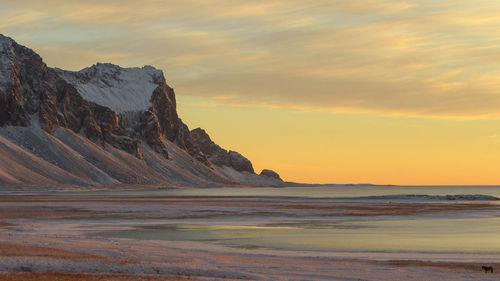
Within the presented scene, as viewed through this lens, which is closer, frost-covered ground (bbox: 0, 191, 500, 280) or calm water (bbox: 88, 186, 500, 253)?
frost-covered ground (bbox: 0, 191, 500, 280)

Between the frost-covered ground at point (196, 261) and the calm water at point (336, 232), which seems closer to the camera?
the frost-covered ground at point (196, 261)

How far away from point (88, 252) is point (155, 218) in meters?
40.1

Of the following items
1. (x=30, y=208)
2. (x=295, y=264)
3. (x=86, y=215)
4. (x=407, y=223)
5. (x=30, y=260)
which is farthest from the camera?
(x=30, y=208)

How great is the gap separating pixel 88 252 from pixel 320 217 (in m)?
48.2

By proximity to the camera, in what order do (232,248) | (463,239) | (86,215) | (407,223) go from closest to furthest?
(232,248), (463,239), (407,223), (86,215)

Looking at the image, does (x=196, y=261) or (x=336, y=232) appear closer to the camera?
(x=196, y=261)

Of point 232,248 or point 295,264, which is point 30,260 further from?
point 232,248

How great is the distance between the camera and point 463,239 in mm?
53500

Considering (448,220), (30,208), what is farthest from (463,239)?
(30,208)

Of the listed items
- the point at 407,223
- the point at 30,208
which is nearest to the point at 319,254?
the point at 407,223

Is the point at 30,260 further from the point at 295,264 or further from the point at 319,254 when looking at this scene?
the point at 319,254

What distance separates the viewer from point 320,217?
82250 millimetres

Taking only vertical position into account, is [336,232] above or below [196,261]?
above

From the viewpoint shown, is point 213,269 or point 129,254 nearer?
point 213,269
